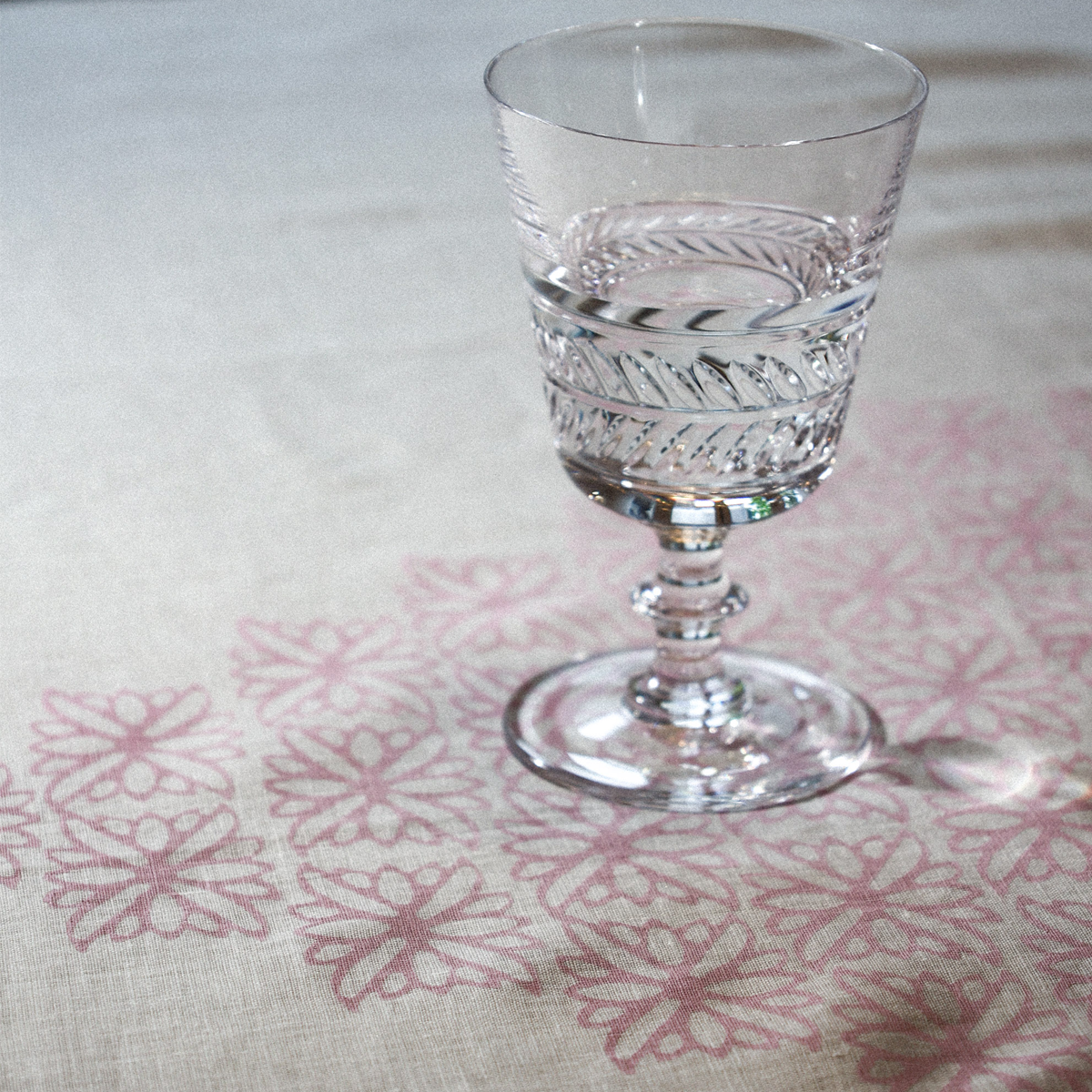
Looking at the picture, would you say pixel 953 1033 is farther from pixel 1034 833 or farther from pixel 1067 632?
pixel 1067 632

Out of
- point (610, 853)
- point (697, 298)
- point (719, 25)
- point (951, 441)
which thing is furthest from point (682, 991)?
point (951, 441)

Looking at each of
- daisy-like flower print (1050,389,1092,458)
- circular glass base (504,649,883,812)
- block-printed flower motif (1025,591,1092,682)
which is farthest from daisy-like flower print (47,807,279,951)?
daisy-like flower print (1050,389,1092,458)

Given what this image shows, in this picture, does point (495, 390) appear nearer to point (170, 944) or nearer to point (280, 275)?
point (280, 275)

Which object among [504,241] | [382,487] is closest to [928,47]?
[504,241]

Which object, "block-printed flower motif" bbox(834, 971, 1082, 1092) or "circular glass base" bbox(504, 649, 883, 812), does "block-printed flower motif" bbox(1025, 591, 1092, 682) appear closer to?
"circular glass base" bbox(504, 649, 883, 812)

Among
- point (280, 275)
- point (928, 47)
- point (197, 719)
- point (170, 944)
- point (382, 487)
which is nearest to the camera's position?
point (170, 944)

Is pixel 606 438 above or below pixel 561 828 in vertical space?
above
